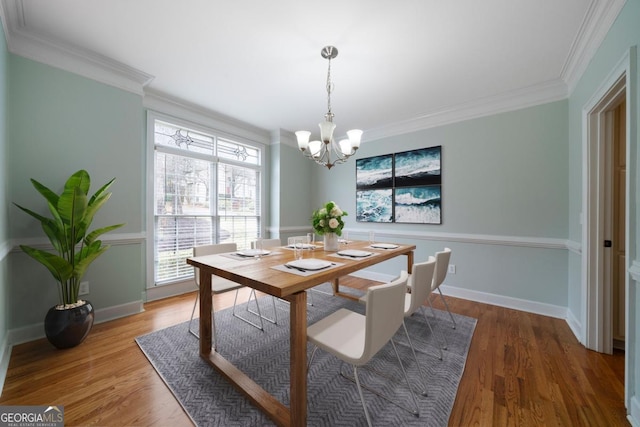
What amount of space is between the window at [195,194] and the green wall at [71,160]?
1.06ft

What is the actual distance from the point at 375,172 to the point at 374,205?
0.55 metres

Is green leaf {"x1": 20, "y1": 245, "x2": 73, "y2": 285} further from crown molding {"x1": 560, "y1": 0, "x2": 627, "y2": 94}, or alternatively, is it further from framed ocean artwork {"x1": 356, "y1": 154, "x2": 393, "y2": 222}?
crown molding {"x1": 560, "y1": 0, "x2": 627, "y2": 94}

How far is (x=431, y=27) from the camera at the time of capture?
191cm

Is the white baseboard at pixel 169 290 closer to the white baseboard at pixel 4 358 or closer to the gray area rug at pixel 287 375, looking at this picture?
the gray area rug at pixel 287 375

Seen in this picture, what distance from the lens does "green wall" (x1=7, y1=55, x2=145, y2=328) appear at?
2074 millimetres

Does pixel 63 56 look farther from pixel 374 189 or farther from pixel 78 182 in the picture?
pixel 374 189

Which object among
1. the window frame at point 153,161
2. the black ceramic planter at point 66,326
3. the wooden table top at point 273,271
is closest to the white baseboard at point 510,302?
the wooden table top at point 273,271

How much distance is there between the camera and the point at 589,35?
1914 mm

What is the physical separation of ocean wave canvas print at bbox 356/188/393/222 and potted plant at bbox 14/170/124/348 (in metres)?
3.36

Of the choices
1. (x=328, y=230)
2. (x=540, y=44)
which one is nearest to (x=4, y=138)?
(x=328, y=230)

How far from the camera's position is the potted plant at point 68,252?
76.2 inches

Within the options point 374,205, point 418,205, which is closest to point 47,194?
point 374,205

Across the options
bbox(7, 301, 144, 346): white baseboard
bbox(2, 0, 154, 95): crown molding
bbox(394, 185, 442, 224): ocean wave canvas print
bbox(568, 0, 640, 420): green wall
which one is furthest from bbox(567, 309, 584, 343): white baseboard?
bbox(2, 0, 154, 95): crown molding

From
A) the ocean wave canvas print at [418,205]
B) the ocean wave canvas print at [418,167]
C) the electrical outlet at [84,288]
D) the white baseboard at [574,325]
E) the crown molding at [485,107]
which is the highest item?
the crown molding at [485,107]
